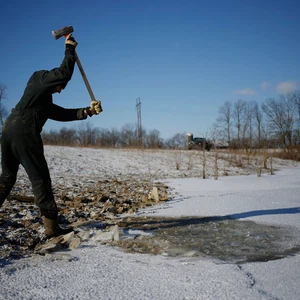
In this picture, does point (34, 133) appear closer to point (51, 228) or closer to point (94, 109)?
point (94, 109)

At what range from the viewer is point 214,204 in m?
4.81

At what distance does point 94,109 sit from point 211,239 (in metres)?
1.83

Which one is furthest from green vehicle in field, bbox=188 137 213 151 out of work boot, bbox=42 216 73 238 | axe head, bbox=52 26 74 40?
work boot, bbox=42 216 73 238

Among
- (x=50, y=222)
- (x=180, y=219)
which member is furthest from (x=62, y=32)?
(x=180, y=219)

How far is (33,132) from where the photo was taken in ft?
8.80

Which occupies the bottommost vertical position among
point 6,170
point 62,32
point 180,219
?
point 180,219

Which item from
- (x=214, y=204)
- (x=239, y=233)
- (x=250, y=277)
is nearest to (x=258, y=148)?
(x=214, y=204)

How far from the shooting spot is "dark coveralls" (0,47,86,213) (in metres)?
2.63

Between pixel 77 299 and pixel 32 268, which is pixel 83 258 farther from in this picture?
pixel 77 299

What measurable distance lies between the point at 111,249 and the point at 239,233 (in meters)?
1.44

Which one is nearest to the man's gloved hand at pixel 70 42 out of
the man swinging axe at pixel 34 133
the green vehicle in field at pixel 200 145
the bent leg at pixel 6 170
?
the man swinging axe at pixel 34 133

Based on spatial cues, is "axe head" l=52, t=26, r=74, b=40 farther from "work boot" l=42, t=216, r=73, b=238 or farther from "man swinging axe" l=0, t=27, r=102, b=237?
"work boot" l=42, t=216, r=73, b=238

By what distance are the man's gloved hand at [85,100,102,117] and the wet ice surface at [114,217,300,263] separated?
134cm

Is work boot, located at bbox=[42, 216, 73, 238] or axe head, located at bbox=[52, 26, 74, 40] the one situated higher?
axe head, located at bbox=[52, 26, 74, 40]
